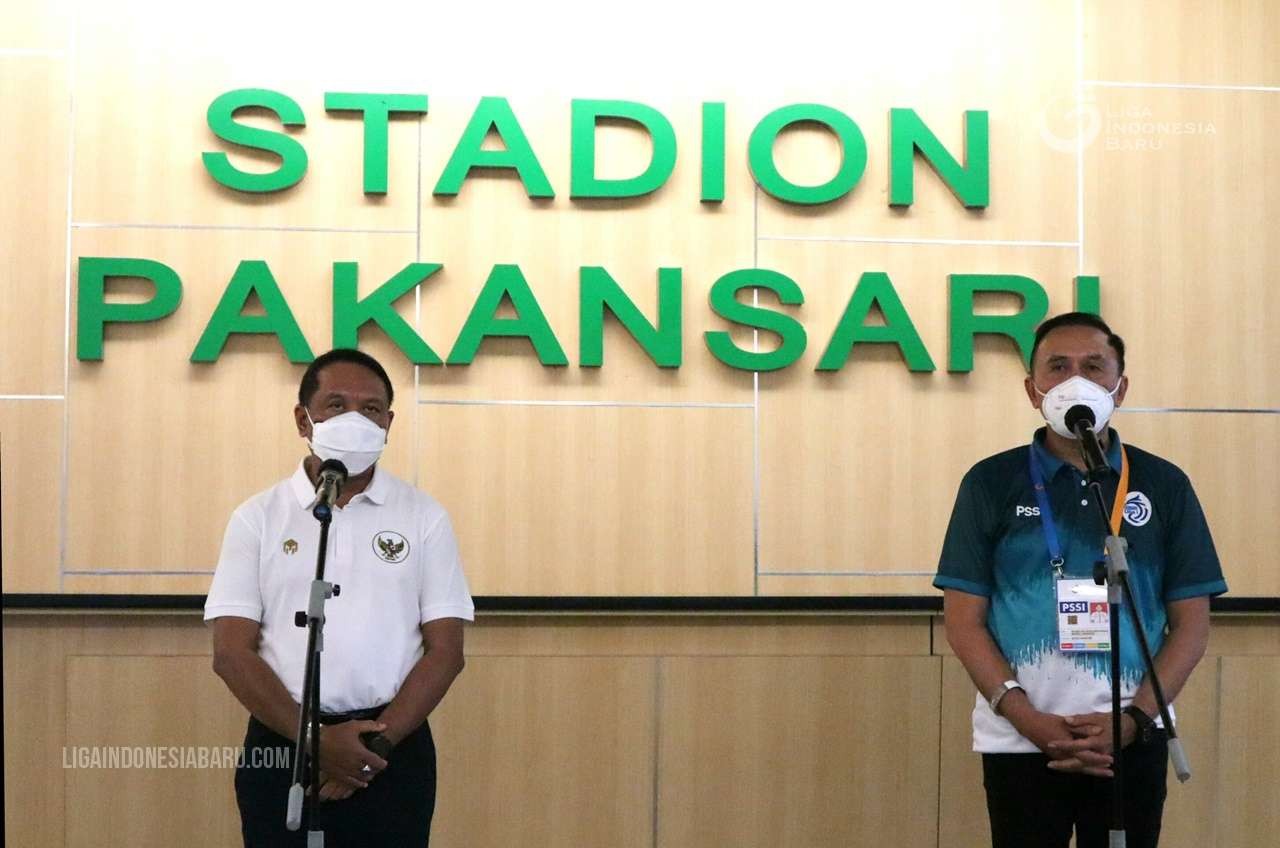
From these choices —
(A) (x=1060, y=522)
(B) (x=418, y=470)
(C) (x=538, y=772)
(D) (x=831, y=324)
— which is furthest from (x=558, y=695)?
(A) (x=1060, y=522)

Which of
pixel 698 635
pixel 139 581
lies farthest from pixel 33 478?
pixel 698 635

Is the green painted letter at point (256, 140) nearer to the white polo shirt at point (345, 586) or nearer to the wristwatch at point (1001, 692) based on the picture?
the white polo shirt at point (345, 586)

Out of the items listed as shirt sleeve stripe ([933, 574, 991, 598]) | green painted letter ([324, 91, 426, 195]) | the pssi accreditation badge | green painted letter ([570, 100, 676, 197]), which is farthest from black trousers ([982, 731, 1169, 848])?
green painted letter ([324, 91, 426, 195])

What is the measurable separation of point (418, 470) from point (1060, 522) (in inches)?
81.5

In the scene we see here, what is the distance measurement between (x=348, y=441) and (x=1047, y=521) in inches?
55.7

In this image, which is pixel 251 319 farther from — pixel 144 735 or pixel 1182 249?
pixel 1182 249

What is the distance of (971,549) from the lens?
9.11 feet

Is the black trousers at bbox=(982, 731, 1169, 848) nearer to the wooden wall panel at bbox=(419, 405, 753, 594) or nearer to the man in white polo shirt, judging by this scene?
the man in white polo shirt

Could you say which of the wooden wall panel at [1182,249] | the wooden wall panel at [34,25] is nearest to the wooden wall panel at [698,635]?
the wooden wall panel at [1182,249]

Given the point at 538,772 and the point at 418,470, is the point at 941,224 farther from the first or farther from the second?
the point at 538,772

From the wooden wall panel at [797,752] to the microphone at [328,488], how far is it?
6.58 ft

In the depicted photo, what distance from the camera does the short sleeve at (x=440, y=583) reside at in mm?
2789

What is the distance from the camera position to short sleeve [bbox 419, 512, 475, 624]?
9.15 ft

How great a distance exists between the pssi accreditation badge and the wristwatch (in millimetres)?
117
